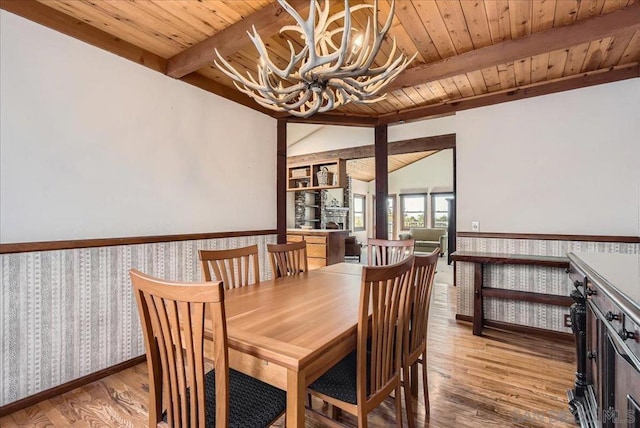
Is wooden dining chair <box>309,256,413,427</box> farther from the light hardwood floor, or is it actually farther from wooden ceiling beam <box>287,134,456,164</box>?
wooden ceiling beam <box>287,134,456,164</box>

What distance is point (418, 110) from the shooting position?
147 inches

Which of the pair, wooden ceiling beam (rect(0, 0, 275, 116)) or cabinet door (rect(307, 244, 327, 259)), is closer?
wooden ceiling beam (rect(0, 0, 275, 116))

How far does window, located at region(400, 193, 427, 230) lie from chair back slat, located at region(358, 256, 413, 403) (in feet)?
31.4

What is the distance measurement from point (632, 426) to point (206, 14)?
2.79m

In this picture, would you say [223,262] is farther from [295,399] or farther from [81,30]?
[81,30]

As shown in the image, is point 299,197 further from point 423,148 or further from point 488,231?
point 488,231

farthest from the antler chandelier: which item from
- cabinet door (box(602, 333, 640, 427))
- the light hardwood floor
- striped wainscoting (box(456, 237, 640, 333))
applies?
striped wainscoting (box(456, 237, 640, 333))

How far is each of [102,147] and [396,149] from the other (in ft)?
14.0

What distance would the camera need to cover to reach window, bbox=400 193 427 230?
10469mm

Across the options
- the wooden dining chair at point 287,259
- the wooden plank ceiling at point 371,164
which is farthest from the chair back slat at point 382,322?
the wooden plank ceiling at point 371,164

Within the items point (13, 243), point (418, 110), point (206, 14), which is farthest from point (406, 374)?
point (418, 110)

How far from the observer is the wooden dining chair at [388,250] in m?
2.47

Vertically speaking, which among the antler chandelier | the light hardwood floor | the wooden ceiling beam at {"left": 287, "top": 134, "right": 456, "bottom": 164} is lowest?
the light hardwood floor

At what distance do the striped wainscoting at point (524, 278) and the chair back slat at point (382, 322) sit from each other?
220cm
